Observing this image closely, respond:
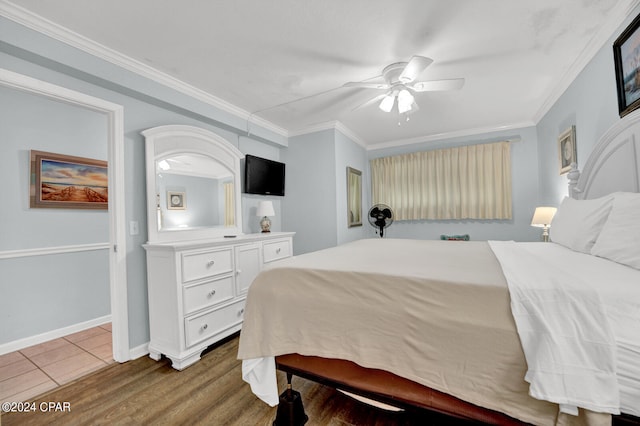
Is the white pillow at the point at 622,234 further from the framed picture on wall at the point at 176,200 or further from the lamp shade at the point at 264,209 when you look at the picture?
the framed picture on wall at the point at 176,200

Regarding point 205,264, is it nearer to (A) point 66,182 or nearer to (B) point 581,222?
(A) point 66,182

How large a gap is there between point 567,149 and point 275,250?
3289mm

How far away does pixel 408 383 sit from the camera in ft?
3.73

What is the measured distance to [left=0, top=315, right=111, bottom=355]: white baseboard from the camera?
2.28 m

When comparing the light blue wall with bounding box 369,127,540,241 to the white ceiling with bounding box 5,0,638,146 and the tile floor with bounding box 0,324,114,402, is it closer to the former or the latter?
the white ceiling with bounding box 5,0,638,146

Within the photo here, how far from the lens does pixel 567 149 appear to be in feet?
8.69

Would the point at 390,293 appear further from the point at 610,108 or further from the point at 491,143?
the point at 491,143

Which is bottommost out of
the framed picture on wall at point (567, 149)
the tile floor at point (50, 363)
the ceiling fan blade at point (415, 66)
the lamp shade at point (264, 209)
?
the tile floor at point (50, 363)

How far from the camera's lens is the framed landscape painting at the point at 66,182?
2.52 meters

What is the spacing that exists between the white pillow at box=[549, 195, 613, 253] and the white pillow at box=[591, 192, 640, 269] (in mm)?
102

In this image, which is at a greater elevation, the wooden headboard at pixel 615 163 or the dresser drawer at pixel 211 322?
the wooden headboard at pixel 615 163

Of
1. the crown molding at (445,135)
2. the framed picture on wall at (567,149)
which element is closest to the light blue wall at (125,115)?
the crown molding at (445,135)

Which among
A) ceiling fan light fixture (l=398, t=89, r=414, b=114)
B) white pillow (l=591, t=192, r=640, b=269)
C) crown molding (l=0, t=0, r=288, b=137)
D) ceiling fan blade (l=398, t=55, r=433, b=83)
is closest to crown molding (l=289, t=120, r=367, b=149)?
crown molding (l=0, t=0, r=288, b=137)

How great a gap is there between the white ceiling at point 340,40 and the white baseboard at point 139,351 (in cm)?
237
